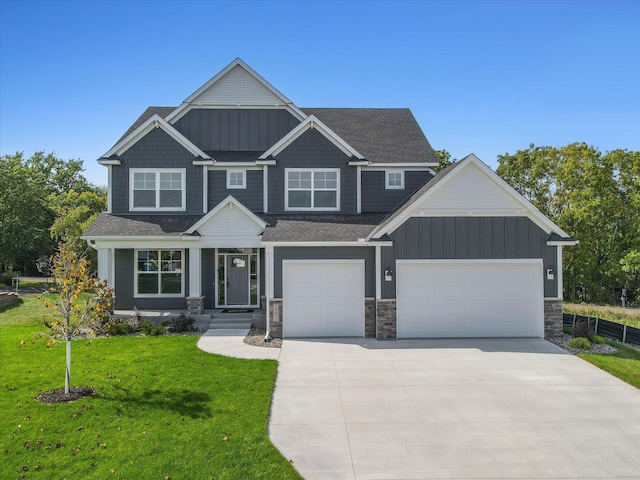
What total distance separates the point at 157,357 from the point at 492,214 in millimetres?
10227

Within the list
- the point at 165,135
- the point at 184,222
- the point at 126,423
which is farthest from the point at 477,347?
the point at 165,135

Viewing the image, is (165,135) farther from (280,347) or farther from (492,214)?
(492,214)

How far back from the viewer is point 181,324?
14.3 m

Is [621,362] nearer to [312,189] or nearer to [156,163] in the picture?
[312,189]

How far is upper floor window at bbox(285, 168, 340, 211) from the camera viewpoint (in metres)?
16.7

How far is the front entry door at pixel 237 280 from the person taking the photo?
16.9 meters

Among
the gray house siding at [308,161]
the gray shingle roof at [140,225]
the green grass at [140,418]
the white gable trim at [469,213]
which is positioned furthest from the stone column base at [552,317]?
the gray shingle roof at [140,225]

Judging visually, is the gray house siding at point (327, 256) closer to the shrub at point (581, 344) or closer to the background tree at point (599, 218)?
the shrub at point (581, 344)

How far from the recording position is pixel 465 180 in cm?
1341

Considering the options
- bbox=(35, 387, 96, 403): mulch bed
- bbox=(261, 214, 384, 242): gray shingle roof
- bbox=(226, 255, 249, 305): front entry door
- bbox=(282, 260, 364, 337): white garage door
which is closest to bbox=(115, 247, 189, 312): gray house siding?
bbox=(226, 255, 249, 305): front entry door

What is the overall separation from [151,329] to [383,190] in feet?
31.6

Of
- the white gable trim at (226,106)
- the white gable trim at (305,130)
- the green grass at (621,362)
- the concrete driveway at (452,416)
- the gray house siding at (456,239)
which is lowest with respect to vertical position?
the concrete driveway at (452,416)

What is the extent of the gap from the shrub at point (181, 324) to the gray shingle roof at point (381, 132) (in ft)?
29.1

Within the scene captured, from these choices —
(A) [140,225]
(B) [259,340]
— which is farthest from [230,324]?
(A) [140,225]
